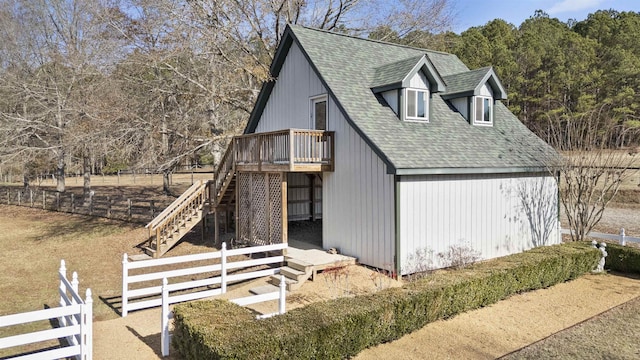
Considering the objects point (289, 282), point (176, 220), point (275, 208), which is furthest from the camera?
point (176, 220)

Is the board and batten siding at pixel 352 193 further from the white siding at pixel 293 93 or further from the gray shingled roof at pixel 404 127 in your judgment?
the gray shingled roof at pixel 404 127

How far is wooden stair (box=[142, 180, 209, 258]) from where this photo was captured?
15766 millimetres

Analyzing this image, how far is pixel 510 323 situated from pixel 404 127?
21.0ft

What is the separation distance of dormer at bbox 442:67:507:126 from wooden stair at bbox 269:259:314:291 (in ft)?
25.8

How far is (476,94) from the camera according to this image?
14258 millimetres

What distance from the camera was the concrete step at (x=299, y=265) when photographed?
36.4ft

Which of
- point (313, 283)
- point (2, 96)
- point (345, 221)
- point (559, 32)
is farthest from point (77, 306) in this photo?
point (559, 32)

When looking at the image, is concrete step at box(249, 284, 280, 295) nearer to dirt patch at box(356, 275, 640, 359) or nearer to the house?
the house

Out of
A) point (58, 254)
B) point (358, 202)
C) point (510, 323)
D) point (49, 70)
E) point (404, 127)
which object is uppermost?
point (49, 70)

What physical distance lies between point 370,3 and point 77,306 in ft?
73.5

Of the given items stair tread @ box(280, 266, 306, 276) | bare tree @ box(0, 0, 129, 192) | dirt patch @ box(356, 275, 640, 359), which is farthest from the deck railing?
bare tree @ box(0, 0, 129, 192)

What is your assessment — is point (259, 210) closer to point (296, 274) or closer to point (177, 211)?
point (177, 211)

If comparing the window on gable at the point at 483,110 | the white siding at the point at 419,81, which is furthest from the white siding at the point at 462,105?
the white siding at the point at 419,81

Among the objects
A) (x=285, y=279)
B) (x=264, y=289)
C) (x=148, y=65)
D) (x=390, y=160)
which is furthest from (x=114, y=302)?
(x=148, y=65)
